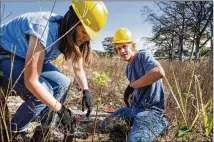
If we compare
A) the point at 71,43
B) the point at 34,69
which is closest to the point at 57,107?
the point at 34,69

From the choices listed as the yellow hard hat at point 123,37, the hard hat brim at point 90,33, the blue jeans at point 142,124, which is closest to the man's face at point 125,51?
the yellow hard hat at point 123,37

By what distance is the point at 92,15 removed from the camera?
162 centimetres

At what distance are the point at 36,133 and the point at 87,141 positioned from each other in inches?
15.8

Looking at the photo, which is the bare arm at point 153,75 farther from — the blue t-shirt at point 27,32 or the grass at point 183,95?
the blue t-shirt at point 27,32

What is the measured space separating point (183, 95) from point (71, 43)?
1.08 meters

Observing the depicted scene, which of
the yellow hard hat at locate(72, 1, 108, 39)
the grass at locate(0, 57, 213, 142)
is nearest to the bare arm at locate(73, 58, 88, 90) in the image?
the grass at locate(0, 57, 213, 142)

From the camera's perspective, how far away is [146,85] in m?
2.20

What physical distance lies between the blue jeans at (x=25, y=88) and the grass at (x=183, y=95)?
370mm

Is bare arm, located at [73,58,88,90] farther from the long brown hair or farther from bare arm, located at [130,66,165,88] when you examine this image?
bare arm, located at [130,66,165,88]

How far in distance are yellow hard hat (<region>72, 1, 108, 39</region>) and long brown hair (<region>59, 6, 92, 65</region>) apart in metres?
0.04

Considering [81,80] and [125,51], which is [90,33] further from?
[125,51]

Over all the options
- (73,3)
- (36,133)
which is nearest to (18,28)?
(73,3)

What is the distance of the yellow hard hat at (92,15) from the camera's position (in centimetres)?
154

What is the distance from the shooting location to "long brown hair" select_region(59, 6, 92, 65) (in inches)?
61.8
